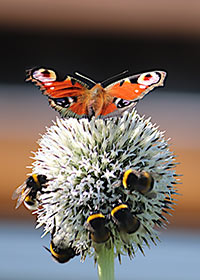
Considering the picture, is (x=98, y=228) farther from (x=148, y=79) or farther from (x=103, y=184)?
(x=148, y=79)

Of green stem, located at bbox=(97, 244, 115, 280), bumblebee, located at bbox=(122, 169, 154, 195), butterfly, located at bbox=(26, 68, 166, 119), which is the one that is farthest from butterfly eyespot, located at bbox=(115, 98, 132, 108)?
green stem, located at bbox=(97, 244, 115, 280)

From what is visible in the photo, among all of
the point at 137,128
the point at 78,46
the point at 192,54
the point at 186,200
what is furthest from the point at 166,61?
the point at 137,128

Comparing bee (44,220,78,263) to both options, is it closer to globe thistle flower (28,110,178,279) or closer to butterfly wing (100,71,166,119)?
globe thistle flower (28,110,178,279)

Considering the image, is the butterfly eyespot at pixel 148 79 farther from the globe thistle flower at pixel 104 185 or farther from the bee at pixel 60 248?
the bee at pixel 60 248

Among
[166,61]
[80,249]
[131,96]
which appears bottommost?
[80,249]

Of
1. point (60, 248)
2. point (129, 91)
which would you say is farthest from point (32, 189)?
point (129, 91)

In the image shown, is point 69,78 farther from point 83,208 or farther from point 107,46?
point 107,46

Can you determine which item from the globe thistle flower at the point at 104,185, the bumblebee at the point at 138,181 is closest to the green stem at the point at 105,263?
the globe thistle flower at the point at 104,185
